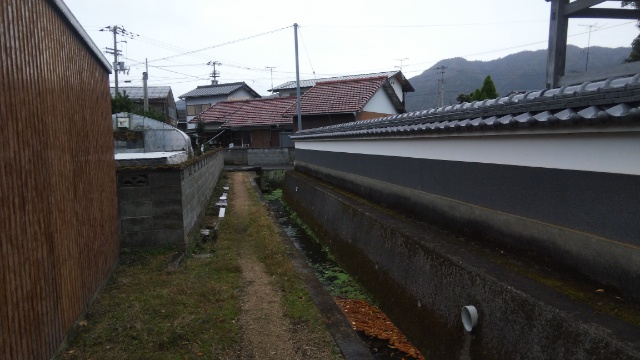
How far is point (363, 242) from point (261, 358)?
441 cm

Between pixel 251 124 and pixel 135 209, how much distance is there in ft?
87.0

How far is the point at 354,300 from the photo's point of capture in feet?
23.1

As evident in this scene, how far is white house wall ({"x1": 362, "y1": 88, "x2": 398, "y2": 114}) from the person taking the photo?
24.9 metres

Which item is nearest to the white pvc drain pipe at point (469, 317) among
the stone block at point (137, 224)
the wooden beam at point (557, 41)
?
the wooden beam at point (557, 41)

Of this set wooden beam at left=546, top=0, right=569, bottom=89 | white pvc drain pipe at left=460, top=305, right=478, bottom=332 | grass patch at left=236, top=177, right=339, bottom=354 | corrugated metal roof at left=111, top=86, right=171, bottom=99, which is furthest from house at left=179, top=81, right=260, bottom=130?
white pvc drain pipe at left=460, top=305, right=478, bottom=332

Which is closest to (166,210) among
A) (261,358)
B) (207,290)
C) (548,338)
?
(207,290)

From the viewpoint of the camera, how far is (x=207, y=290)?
5719 millimetres

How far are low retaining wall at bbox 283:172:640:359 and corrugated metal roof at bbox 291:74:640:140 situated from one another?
62.7 inches

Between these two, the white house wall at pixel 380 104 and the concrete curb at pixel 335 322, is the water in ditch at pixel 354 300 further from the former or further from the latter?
the white house wall at pixel 380 104

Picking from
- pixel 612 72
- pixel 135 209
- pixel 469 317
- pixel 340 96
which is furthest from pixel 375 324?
pixel 340 96

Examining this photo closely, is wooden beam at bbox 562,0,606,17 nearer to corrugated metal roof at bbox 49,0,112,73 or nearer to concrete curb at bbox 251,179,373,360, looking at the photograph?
concrete curb at bbox 251,179,373,360

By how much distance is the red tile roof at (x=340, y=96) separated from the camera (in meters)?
24.1

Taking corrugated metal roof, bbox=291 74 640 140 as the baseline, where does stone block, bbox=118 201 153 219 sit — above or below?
below

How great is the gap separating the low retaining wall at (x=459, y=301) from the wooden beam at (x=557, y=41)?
3.39m
